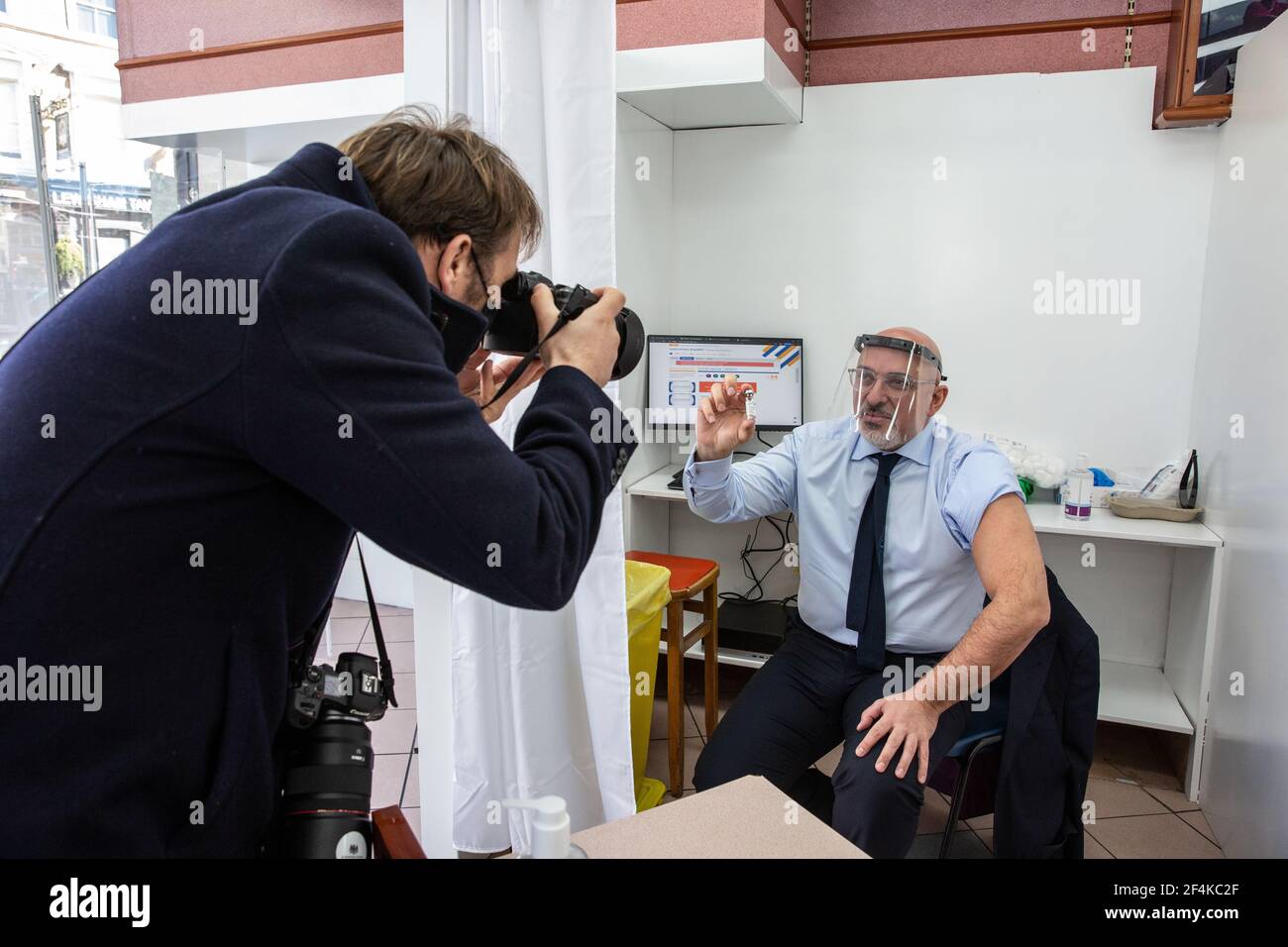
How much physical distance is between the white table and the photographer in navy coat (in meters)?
2.32

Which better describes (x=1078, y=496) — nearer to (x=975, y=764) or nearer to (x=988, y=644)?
(x=975, y=764)

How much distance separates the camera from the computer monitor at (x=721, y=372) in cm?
333

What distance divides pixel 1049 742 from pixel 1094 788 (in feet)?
3.41

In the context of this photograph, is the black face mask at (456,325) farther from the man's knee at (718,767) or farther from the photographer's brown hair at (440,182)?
the man's knee at (718,767)

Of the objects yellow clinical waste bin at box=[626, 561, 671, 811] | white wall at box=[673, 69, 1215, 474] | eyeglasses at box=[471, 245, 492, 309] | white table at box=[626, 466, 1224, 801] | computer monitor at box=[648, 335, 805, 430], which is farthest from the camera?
computer monitor at box=[648, 335, 805, 430]

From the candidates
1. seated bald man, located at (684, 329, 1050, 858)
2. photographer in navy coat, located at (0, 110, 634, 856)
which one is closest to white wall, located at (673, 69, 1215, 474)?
seated bald man, located at (684, 329, 1050, 858)

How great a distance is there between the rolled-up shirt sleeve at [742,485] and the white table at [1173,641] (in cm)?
78

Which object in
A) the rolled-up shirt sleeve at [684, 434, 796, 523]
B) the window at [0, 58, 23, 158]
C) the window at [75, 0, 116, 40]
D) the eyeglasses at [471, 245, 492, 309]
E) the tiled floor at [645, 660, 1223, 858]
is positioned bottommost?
the tiled floor at [645, 660, 1223, 858]

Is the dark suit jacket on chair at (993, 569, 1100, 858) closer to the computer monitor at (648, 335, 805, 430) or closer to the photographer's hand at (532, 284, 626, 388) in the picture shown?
the photographer's hand at (532, 284, 626, 388)

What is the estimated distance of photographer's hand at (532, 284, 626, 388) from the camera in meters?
0.97

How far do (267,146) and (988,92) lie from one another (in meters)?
2.61

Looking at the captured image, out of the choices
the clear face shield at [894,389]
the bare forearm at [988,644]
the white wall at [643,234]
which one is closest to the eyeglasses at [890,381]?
the clear face shield at [894,389]
